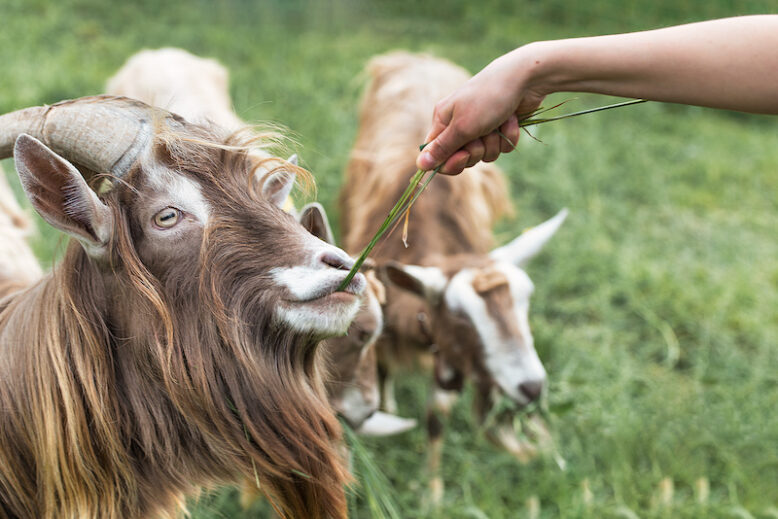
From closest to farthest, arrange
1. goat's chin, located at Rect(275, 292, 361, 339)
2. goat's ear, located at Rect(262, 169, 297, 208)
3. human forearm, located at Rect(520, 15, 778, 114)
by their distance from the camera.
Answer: human forearm, located at Rect(520, 15, 778, 114) < goat's chin, located at Rect(275, 292, 361, 339) < goat's ear, located at Rect(262, 169, 297, 208)

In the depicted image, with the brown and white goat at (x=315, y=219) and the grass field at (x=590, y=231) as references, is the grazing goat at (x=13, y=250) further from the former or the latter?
the brown and white goat at (x=315, y=219)

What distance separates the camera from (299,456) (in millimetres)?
2309

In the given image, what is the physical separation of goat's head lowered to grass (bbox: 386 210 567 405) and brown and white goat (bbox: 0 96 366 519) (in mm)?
1498

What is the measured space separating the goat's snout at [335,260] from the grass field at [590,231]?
23.6 inches

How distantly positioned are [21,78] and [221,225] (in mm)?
5883

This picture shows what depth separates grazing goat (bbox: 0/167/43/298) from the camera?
3.02 meters

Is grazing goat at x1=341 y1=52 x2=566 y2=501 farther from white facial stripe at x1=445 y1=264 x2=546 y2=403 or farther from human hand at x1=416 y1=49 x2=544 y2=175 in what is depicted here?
human hand at x1=416 y1=49 x2=544 y2=175

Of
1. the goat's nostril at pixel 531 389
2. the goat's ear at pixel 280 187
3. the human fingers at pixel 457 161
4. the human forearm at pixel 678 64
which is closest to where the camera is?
the human forearm at pixel 678 64

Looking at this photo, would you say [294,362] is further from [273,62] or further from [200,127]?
[273,62]

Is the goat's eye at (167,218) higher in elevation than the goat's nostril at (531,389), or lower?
higher

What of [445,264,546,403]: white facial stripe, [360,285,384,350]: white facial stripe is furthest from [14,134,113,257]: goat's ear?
[445,264,546,403]: white facial stripe

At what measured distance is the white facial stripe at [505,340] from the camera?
11.8ft

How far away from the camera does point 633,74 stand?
6.48 ft

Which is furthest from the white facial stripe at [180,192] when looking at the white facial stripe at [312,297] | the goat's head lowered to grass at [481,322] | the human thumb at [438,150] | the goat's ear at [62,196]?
the goat's head lowered to grass at [481,322]
